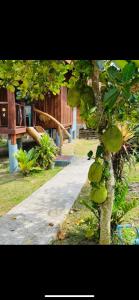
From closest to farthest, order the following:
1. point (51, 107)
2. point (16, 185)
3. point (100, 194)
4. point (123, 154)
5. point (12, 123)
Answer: point (100, 194)
point (123, 154)
point (16, 185)
point (12, 123)
point (51, 107)

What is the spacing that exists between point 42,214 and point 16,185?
2.24 m

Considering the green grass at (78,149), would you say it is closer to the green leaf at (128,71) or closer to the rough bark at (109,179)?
the rough bark at (109,179)

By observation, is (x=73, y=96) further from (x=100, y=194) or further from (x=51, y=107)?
(x=51, y=107)

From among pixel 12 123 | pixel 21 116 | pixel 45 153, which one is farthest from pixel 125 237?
pixel 21 116

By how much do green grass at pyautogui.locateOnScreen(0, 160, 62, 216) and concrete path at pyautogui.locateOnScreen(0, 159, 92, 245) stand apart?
0.18 m

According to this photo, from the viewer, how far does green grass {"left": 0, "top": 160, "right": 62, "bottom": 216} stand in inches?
223

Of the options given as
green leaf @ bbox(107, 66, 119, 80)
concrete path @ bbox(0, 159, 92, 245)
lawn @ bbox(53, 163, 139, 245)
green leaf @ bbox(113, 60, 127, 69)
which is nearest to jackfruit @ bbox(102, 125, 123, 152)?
green leaf @ bbox(107, 66, 119, 80)

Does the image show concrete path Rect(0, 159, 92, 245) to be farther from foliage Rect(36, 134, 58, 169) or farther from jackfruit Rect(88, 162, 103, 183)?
jackfruit Rect(88, 162, 103, 183)

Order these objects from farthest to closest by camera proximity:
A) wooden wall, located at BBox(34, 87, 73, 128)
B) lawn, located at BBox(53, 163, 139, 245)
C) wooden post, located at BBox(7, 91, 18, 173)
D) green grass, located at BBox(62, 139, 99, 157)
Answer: wooden wall, located at BBox(34, 87, 73, 128), green grass, located at BBox(62, 139, 99, 157), wooden post, located at BBox(7, 91, 18, 173), lawn, located at BBox(53, 163, 139, 245)

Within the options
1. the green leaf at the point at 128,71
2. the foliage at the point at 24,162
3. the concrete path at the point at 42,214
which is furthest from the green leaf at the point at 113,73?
the foliage at the point at 24,162

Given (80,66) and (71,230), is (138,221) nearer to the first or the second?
(71,230)

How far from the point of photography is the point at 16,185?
6.93 m
